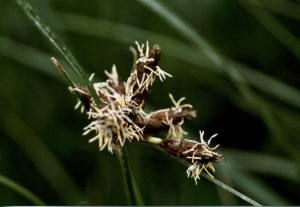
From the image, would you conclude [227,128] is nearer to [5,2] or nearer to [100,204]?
[100,204]

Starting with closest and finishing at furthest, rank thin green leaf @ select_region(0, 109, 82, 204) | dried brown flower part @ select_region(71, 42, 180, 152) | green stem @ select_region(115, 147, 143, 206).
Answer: dried brown flower part @ select_region(71, 42, 180, 152), green stem @ select_region(115, 147, 143, 206), thin green leaf @ select_region(0, 109, 82, 204)

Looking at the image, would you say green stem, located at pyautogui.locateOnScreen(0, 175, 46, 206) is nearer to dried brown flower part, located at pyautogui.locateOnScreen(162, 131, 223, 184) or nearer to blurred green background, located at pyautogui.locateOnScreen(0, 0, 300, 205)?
dried brown flower part, located at pyautogui.locateOnScreen(162, 131, 223, 184)

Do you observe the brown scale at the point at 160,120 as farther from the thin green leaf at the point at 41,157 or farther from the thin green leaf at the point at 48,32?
the thin green leaf at the point at 41,157

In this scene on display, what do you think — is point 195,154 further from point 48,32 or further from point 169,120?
point 48,32

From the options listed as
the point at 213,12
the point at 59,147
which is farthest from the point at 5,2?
the point at 213,12

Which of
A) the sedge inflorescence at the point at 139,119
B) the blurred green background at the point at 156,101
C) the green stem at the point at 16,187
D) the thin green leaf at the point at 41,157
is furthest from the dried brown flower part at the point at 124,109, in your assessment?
the thin green leaf at the point at 41,157

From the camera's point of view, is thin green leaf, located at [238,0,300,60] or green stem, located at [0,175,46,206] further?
thin green leaf, located at [238,0,300,60]

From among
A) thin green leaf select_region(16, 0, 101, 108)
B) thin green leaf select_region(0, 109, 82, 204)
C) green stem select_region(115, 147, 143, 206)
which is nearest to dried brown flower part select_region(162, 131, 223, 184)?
green stem select_region(115, 147, 143, 206)

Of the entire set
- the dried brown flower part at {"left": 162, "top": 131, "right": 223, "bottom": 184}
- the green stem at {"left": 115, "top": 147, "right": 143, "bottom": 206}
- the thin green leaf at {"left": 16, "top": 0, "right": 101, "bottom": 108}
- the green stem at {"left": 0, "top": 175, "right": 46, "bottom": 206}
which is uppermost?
the thin green leaf at {"left": 16, "top": 0, "right": 101, "bottom": 108}
